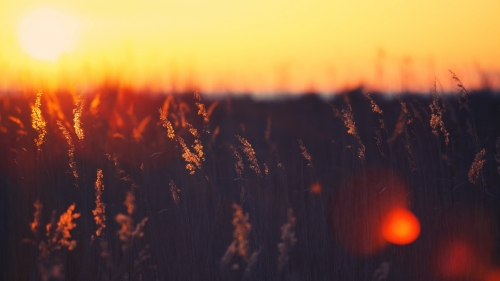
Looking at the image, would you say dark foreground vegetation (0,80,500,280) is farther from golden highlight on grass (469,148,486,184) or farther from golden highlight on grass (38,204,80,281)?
golden highlight on grass (38,204,80,281)

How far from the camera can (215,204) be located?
3.10 meters

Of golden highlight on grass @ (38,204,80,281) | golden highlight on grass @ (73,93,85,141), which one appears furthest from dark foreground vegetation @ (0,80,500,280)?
golden highlight on grass @ (38,204,80,281)

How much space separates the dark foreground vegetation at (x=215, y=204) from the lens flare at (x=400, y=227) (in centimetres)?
4

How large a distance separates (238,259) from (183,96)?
130 cm

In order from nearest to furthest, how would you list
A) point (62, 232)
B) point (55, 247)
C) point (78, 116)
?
point (55, 247) → point (62, 232) → point (78, 116)

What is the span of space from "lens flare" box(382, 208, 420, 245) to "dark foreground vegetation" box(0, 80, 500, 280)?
38 mm

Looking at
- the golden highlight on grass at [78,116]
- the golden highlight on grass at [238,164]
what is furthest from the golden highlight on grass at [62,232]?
the golden highlight on grass at [238,164]

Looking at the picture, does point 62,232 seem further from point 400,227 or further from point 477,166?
point 477,166

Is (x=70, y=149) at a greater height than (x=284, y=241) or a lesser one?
greater

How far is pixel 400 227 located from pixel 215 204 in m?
1.08

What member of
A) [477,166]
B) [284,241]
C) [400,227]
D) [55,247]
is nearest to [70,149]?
[55,247]

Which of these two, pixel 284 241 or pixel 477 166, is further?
pixel 477 166

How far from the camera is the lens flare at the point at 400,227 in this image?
311 cm

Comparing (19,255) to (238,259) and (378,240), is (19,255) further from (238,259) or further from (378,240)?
(378,240)
